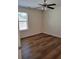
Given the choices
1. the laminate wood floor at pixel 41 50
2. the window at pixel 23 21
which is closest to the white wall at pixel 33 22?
the window at pixel 23 21

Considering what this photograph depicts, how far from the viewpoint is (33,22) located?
8586mm

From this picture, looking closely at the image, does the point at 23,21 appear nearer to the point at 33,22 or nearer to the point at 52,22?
the point at 33,22

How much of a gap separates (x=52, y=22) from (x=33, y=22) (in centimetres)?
160

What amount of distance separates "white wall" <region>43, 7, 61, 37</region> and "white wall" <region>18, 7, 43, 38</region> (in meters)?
0.48

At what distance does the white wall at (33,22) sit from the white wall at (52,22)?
18.8 inches

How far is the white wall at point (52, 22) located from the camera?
319 inches

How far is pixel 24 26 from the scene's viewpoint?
733 cm

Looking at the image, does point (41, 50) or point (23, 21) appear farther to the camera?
point (23, 21)

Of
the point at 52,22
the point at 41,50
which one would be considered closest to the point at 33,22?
the point at 52,22
